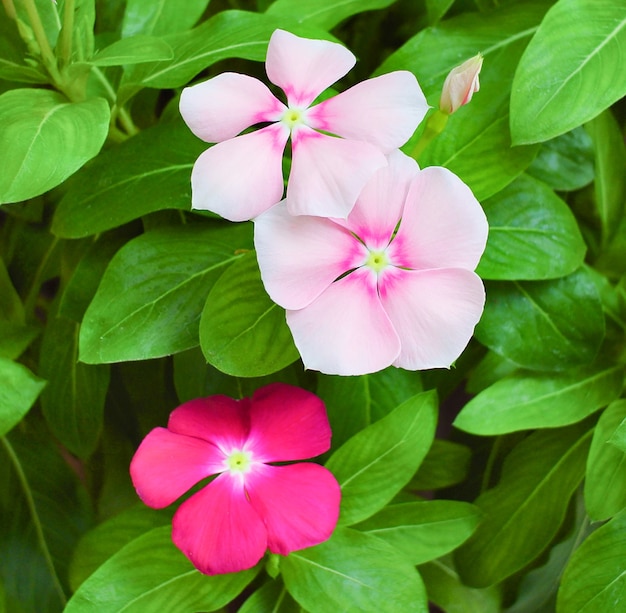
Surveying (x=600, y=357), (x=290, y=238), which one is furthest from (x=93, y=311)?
(x=600, y=357)

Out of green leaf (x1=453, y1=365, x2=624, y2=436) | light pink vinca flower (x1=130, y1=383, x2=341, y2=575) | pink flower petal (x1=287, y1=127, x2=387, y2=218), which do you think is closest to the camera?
pink flower petal (x1=287, y1=127, x2=387, y2=218)

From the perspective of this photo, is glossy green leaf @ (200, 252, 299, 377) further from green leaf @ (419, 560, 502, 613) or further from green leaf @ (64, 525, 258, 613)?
green leaf @ (419, 560, 502, 613)

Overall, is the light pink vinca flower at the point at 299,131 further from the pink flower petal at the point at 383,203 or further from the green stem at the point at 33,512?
the green stem at the point at 33,512

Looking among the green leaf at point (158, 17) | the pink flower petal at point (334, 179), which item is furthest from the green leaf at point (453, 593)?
the green leaf at point (158, 17)

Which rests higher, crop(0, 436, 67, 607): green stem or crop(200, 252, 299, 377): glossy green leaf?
crop(200, 252, 299, 377): glossy green leaf

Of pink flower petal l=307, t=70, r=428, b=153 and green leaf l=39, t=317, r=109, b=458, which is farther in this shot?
green leaf l=39, t=317, r=109, b=458

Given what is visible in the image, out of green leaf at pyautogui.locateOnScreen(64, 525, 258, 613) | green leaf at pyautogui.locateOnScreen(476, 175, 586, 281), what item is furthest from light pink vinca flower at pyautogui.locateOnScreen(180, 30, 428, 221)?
green leaf at pyautogui.locateOnScreen(64, 525, 258, 613)

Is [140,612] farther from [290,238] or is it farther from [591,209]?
[591,209]

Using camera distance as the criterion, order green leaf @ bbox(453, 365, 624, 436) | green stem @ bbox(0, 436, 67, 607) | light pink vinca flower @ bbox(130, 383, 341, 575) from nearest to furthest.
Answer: light pink vinca flower @ bbox(130, 383, 341, 575) → green leaf @ bbox(453, 365, 624, 436) → green stem @ bbox(0, 436, 67, 607)
